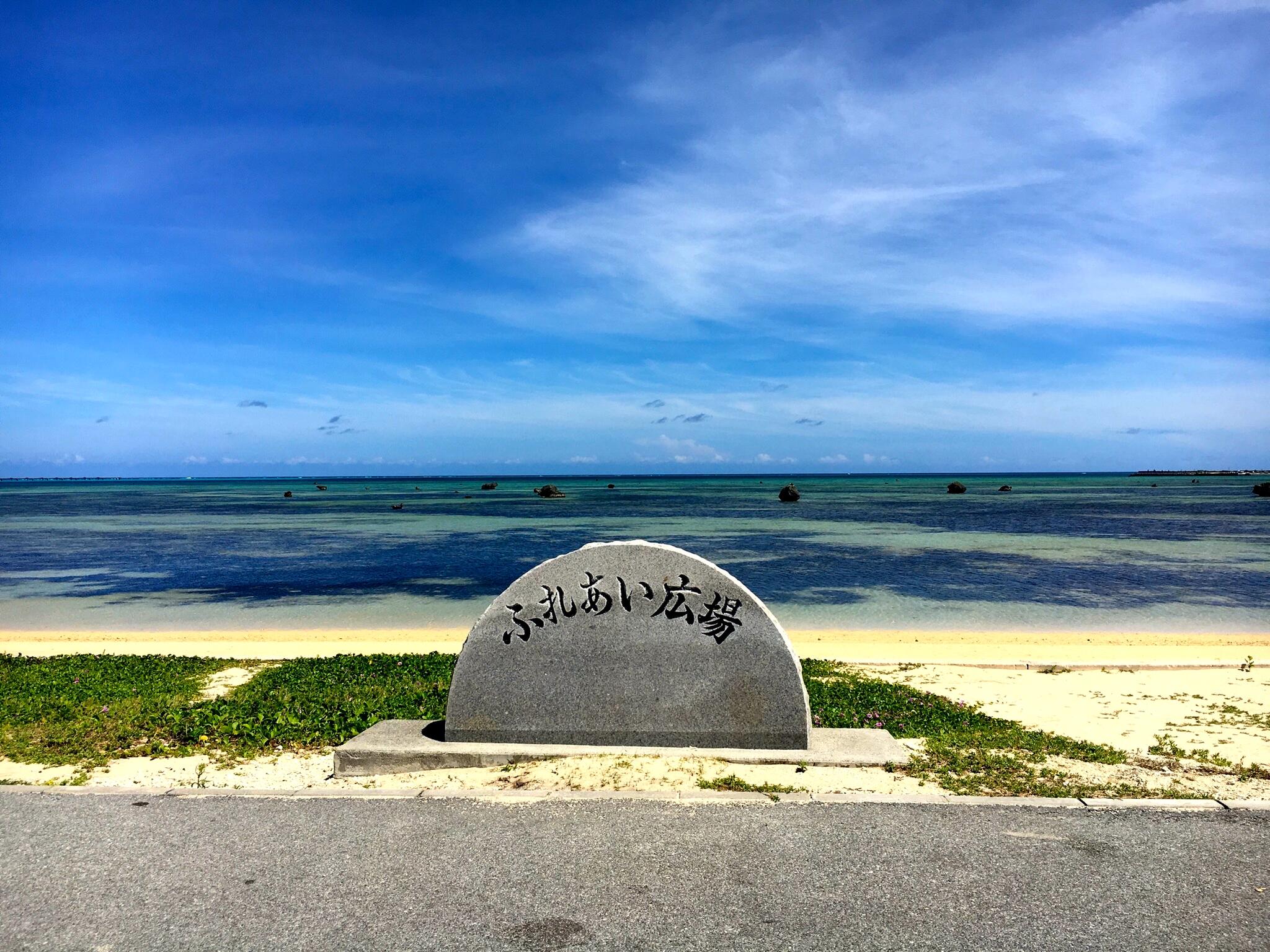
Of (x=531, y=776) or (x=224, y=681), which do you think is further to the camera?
(x=224, y=681)

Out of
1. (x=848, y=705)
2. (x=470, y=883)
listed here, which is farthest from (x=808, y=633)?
(x=470, y=883)

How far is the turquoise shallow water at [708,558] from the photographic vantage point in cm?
2017

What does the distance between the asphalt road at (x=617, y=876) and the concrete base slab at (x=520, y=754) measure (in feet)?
2.73

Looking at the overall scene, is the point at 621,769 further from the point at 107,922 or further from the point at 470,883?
the point at 107,922

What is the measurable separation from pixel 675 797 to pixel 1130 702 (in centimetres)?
645

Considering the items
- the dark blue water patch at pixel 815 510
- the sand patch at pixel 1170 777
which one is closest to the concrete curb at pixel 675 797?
the sand patch at pixel 1170 777

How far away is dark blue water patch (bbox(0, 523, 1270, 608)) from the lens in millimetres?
23203

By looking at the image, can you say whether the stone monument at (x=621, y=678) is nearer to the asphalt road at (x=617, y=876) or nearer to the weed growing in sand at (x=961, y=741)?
the weed growing in sand at (x=961, y=741)

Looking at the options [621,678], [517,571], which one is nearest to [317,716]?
[621,678]

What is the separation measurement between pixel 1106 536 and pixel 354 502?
73468mm

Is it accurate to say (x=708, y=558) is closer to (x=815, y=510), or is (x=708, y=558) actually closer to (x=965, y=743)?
(x=965, y=743)

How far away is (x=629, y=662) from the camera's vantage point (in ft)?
23.6

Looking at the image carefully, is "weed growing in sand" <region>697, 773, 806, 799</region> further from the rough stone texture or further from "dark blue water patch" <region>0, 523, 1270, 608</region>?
"dark blue water patch" <region>0, 523, 1270, 608</region>

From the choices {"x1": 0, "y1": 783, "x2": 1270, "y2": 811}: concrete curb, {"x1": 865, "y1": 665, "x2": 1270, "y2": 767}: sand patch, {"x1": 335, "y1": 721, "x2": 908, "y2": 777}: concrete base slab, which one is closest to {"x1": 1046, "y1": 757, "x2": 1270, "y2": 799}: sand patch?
{"x1": 0, "y1": 783, "x2": 1270, "y2": 811}: concrete curb
